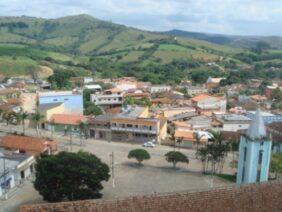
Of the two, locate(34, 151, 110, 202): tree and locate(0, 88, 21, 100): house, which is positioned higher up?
locate(34, 151, 110, 202): tree

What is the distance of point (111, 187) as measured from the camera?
34.6m

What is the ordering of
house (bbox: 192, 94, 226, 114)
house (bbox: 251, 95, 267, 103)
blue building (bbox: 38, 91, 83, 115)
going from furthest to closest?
house (bbox: 251, 95, 267, 103) < house (bbox: 192, 94, 226, 114) < blue building (bbox: 38, 91, 83, 115)

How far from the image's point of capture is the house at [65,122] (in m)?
55.8

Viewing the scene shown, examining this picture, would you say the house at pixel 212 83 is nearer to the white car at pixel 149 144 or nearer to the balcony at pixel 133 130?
the balcony at pixel 133 130

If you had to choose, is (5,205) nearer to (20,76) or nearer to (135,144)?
(135,144)

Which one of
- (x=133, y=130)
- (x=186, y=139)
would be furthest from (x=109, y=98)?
(x=186, y=139)

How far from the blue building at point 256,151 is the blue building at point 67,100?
40.2m

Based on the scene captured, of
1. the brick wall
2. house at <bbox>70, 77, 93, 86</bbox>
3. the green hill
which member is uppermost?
the brick wall

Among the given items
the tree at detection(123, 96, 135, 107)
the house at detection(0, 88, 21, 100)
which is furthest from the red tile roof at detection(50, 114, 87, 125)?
the house at detection(0, 88, 21, 100)

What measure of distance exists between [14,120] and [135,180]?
29408mm

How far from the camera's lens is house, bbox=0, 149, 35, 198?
33.6 metres

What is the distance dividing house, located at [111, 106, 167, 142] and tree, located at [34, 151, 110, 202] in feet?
74.0

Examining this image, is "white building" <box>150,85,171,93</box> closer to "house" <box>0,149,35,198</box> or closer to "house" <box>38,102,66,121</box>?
"house" <box>38,102,66,121</box>

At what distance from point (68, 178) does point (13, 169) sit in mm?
9041
